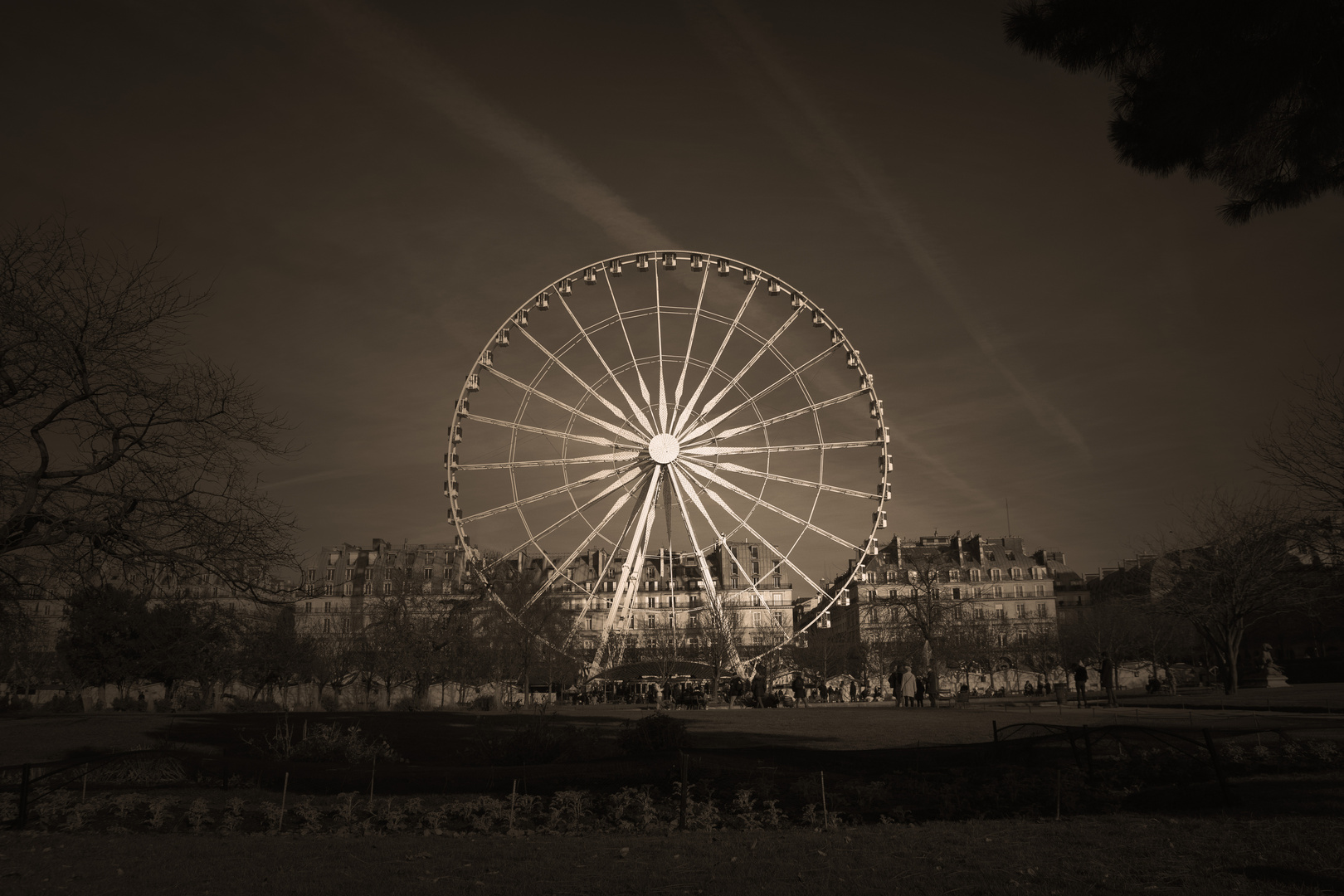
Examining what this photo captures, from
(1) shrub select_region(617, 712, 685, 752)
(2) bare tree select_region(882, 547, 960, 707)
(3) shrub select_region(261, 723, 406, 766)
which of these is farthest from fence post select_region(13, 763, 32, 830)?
(2) bare tree select_region(882, 547, 960, 707)

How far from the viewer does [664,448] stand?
34656 mm

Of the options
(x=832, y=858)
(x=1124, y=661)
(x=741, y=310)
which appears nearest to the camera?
(x=832, y=858)

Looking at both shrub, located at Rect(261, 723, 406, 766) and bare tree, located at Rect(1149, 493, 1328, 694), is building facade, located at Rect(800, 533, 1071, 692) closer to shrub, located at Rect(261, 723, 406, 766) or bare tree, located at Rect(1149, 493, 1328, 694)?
bare tree, located at Rect(1149, 493, 1328, 694)

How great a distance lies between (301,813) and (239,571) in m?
2.92

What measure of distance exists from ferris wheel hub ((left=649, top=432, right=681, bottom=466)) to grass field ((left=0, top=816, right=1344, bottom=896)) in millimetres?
24268

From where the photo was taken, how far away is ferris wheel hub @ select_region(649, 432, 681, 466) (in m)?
34.6

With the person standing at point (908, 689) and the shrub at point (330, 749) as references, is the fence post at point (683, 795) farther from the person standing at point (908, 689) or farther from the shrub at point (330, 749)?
the person standing at point (908, 689)

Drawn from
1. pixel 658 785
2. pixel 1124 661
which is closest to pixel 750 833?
pixel 658 785

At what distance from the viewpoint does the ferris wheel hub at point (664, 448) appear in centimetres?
3456

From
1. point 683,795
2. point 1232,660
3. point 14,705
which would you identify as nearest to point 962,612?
point 1232,660

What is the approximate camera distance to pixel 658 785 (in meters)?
12.8

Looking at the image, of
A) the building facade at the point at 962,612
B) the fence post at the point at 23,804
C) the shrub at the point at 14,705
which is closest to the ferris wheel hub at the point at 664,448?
the fence post at the point at 23,804

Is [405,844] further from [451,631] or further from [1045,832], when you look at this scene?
[451,631]

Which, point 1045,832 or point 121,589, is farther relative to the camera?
point 121,589
